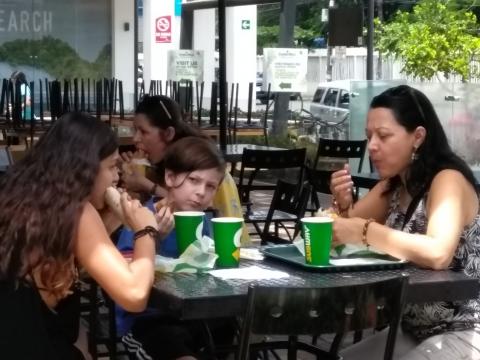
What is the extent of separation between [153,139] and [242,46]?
9469 millimetres

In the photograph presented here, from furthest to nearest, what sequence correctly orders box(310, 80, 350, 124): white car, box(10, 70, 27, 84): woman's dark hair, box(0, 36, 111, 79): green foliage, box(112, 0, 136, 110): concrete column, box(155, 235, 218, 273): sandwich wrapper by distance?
box(112, 0, 136, 110): concrete column, box(0, 36, 111, 79): green foliage, box(310, 80, 350, 124): white car, box(10, 70, 27, 84): woman's dark hair, box(155, 235, 218, 273): sandwich wrapper

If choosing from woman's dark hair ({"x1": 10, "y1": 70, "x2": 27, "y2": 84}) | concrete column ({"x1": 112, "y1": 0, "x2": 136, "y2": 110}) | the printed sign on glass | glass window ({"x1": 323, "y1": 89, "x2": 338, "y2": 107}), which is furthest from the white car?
woman's dark hair ({"x1": 10, "y1": 70, "x2": 27, "y2": 84})

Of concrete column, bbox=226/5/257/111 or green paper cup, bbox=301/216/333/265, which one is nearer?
green paper cup, bbox=301/216/333/265

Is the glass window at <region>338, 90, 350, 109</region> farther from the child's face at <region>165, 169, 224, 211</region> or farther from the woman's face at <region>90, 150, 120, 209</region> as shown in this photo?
the woman's face at <region>90, 150, 120, 209</region>

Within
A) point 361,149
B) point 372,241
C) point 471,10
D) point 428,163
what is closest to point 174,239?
point 372,241

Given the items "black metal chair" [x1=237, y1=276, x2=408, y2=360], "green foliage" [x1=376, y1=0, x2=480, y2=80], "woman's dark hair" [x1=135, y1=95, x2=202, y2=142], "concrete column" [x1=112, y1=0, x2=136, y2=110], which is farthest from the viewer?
"green foliage" [x1=376, y1=0, x2=480, y2=80]

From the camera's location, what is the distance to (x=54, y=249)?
241 cm

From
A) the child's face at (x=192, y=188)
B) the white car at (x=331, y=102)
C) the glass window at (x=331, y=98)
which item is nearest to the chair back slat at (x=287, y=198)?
the child's face at (x=192, y=188)

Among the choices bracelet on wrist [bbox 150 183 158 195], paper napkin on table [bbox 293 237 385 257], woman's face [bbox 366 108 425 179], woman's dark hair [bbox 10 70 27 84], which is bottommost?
paper napkin on table [bbox 293 237 385 257]

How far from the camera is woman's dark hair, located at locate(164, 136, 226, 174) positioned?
10.6 feet

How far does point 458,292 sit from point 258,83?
11166 millimetres

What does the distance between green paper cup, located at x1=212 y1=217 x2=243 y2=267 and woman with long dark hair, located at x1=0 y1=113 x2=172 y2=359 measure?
26cm

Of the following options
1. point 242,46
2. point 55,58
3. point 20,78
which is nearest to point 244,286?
point 20,78

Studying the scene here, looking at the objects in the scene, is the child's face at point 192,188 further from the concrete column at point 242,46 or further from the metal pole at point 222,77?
the concrete column at point 242,46
